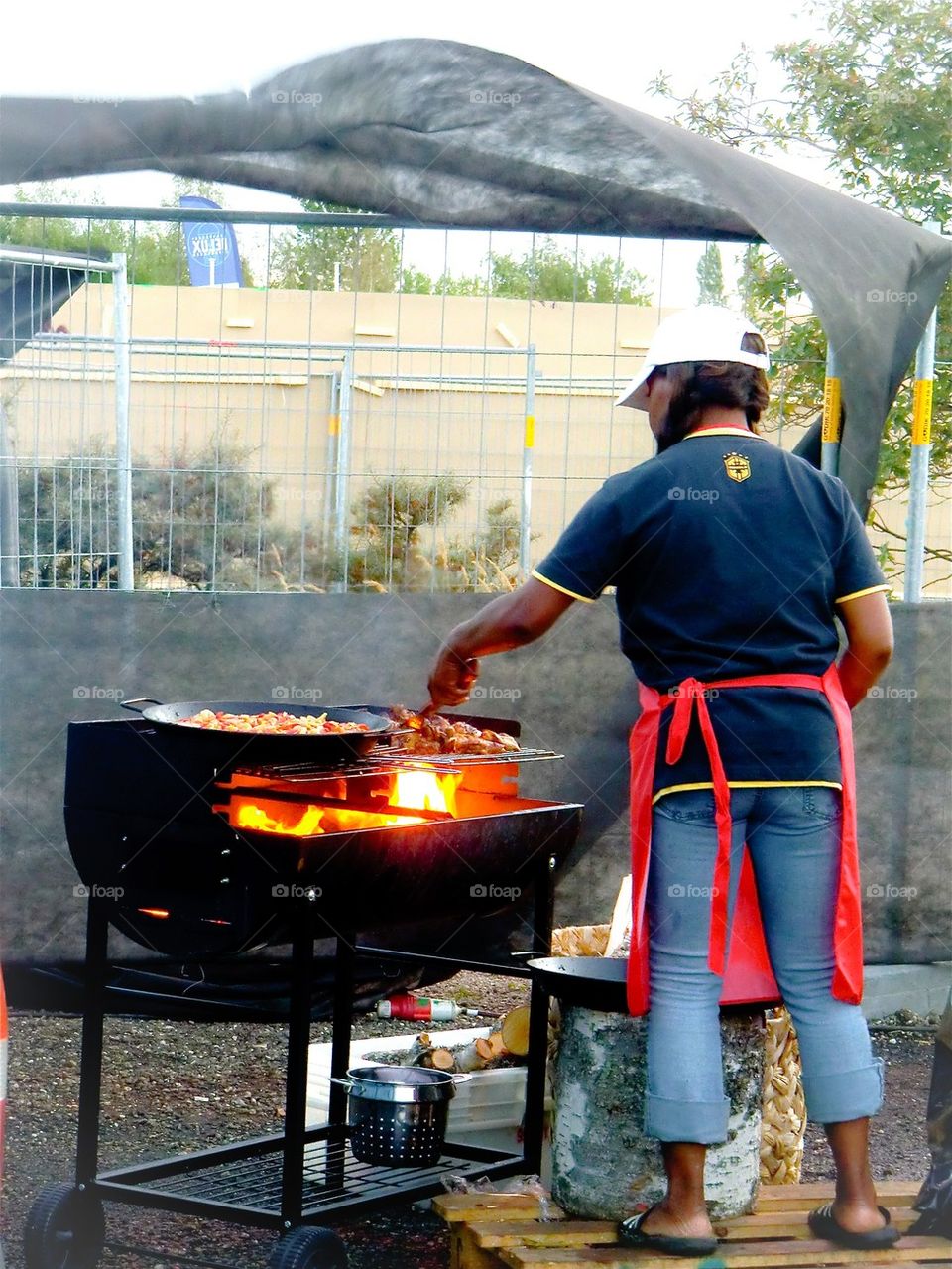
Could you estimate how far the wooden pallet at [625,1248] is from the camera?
320 centimetres

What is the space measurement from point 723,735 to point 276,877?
1.09 meters

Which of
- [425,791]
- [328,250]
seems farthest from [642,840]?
[328,250]

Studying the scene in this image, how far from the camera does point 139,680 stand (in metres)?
5.94

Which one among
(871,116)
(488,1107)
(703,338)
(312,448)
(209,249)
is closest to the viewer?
(703,338)

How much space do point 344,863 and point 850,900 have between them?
1.17m

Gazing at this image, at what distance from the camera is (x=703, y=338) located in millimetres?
3324

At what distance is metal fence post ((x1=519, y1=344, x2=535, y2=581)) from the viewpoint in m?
6.48

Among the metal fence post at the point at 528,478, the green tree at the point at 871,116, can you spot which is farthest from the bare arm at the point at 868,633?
the green tree at the point at 871,116

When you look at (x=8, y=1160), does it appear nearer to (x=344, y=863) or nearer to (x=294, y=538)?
(x=344, y=863)

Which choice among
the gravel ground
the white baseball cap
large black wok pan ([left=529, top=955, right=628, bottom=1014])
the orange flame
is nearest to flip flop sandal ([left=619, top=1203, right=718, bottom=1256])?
large black wok pan ([left=529, top=955, right=628, bottom=1014])

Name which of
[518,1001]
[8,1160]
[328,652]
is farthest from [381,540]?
[8,1160]

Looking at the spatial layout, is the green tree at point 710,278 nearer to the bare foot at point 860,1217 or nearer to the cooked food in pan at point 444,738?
the cooked food in pan at point 444,738

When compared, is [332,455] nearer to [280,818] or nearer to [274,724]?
[274,724]

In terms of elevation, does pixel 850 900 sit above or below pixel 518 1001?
above
